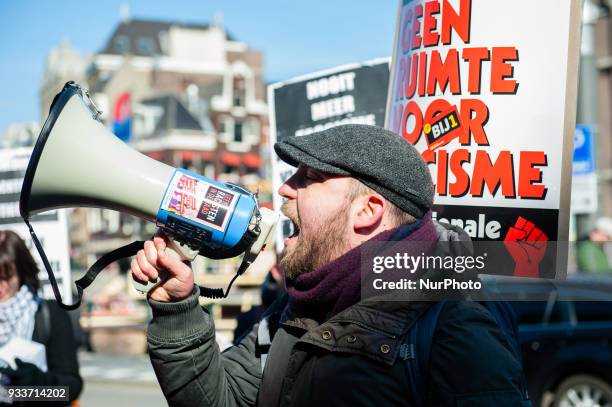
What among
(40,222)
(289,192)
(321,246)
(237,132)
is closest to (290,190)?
(289,192)

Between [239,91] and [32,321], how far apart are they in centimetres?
4212

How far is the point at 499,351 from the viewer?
5.72 feet

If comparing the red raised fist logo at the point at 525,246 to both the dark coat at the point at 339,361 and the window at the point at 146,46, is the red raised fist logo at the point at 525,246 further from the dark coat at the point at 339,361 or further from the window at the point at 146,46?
the window at the point at 146,46

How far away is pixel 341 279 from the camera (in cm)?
199

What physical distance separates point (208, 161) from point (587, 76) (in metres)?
33.8

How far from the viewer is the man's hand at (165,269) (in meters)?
2.08

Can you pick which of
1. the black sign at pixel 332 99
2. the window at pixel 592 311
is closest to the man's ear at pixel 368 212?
the black sign at pixel 332 99

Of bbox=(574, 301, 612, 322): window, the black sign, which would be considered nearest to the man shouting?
the black sign

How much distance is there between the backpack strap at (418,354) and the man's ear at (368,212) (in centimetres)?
31

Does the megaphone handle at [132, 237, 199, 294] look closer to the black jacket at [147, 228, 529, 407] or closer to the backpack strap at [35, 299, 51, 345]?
the black jacket at [147, 228, 529, 407]

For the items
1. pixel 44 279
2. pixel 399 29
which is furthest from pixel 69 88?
pixel 44 279

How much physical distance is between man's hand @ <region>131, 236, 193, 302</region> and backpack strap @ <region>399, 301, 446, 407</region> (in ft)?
1.93

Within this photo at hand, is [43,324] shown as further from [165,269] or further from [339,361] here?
[339,361]

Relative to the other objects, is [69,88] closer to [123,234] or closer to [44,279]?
[44,279]
